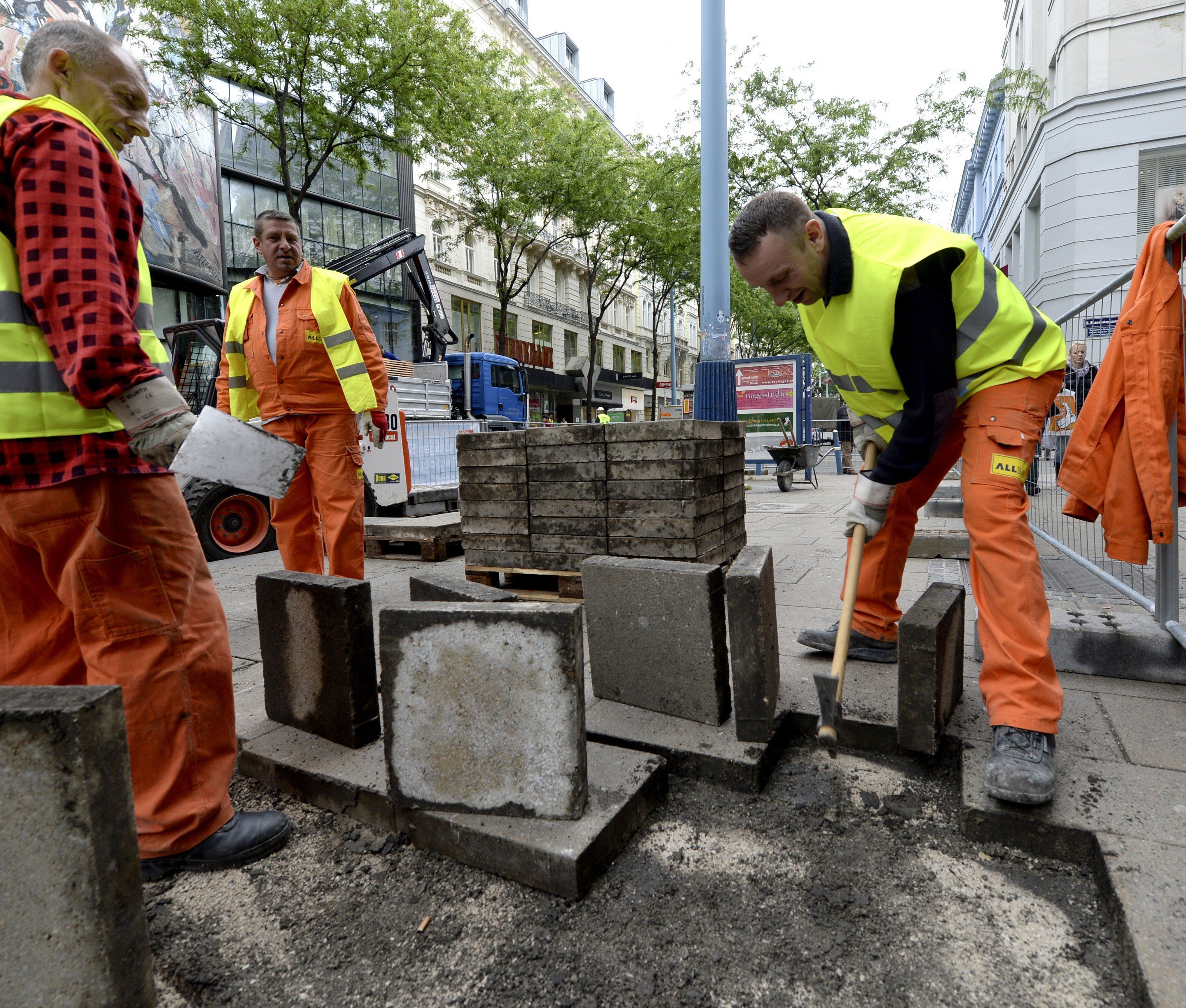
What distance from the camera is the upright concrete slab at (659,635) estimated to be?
8.55ft

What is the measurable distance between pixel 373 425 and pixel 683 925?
297 cm

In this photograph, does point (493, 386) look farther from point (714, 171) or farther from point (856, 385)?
point (856, 385)

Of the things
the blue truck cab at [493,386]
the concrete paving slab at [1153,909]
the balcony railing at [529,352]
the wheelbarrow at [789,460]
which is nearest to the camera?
the concrete paving slab at [1153,909]

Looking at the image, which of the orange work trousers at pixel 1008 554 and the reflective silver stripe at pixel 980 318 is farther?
the reflective silver stripe at pixel 980 318

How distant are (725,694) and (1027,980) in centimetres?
126

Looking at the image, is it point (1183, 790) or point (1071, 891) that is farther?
point (1183, 790)

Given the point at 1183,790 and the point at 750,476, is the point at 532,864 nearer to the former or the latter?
the point at 1183,790

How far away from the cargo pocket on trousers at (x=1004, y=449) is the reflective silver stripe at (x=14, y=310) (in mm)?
2653

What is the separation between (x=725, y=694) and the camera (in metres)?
2.69

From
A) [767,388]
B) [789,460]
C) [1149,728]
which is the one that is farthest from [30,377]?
[767,388]

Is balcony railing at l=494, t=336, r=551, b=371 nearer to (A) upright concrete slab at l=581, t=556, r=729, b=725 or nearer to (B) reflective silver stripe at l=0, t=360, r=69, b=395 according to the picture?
(A) upright concrete slab at l=581, t=556, r=729, b=725

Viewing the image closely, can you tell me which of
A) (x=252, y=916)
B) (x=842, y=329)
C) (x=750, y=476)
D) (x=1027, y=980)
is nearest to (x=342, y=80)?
(x=750, y=476)

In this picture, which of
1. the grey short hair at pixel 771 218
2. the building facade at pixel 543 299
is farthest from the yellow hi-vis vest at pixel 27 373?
the building facade at pixel 543 299

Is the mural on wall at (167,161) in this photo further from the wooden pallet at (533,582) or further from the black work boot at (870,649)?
the black work boot at (870,649)
